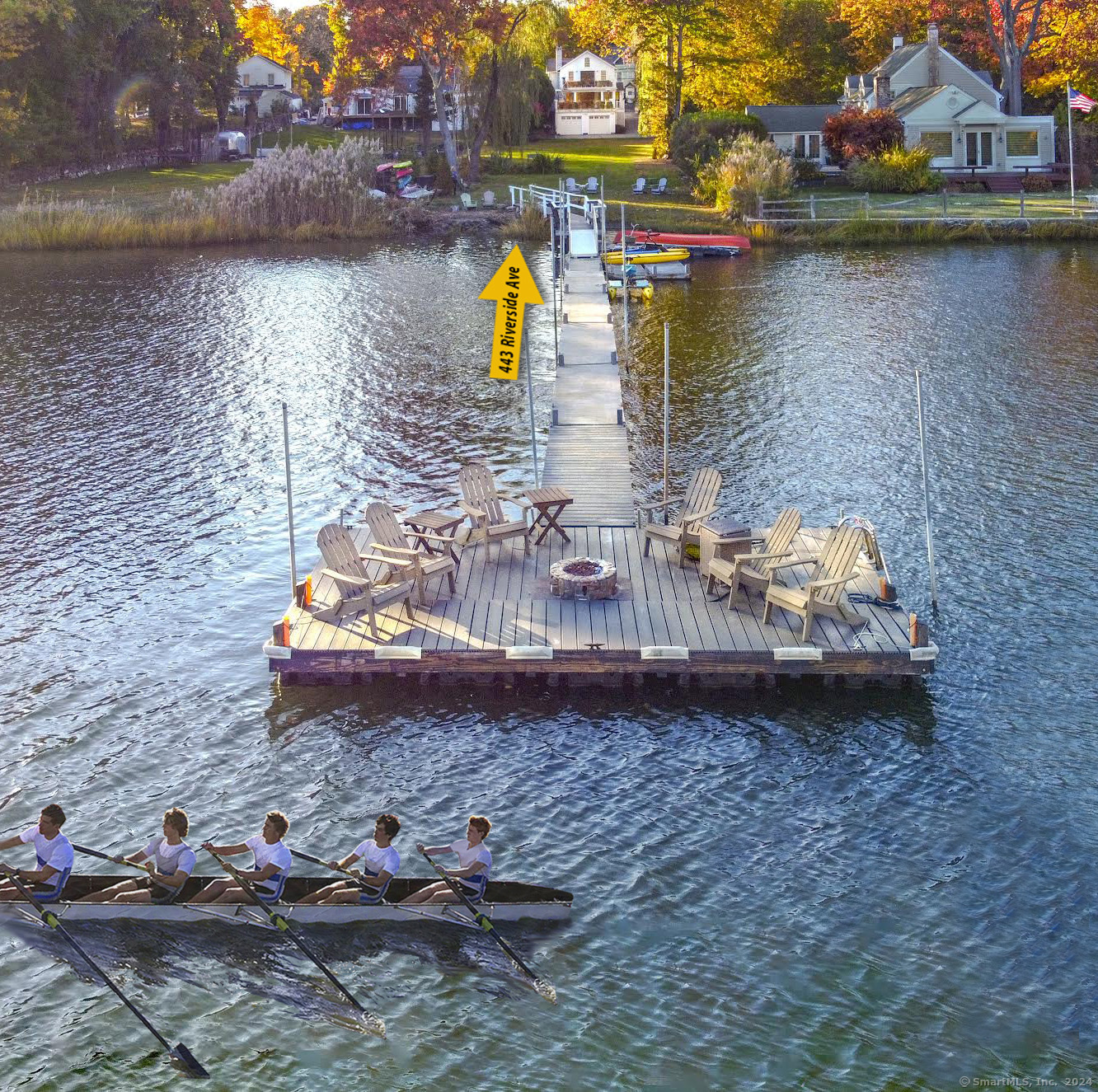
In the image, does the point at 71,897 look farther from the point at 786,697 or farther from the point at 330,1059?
the point at 786,697

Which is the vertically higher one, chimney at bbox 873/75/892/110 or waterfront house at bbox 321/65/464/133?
waterfront house at bbox 321/65/464/133

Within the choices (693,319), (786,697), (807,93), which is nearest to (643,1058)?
(786,697)

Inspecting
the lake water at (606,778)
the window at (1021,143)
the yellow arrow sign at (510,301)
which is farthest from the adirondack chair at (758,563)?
the window at (1021,143)

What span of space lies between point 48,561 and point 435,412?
522 inches

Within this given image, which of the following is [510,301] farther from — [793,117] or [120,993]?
[793,117]

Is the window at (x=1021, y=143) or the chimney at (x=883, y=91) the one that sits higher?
the chimney at (x=883, y=91)

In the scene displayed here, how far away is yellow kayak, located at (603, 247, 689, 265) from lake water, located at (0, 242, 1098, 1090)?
67.0ft

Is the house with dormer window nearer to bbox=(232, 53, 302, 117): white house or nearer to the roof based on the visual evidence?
the roof

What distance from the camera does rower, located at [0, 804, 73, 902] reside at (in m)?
16.3

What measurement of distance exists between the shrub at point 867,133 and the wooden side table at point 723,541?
57.7 meters

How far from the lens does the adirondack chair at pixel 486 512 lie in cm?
2441

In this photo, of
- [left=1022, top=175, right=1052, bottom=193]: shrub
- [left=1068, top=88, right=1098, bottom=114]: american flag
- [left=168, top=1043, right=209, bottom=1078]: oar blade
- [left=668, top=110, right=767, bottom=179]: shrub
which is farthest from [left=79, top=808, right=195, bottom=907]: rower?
[left=1022, top=175, right=1052, bottom=193]: shrub

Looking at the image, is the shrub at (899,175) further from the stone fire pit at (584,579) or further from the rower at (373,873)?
the rower at (373,873)

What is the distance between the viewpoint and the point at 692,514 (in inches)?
952
